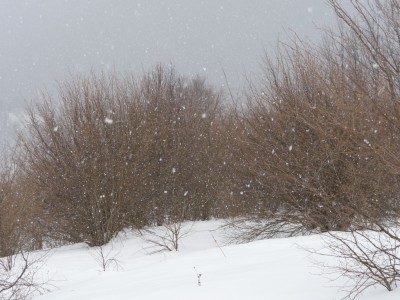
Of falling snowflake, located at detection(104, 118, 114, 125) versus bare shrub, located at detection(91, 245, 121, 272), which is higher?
falling snowflake, located at detection(104, 118, 114, 125)

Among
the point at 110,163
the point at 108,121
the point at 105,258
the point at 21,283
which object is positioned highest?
the point at 108,121

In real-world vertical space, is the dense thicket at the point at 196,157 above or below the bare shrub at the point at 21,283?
above

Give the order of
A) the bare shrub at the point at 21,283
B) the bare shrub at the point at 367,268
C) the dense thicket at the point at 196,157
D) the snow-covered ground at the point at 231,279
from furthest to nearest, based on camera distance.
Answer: the dense thicket at the point at 196,157 < the bare shrub at the point at 21,283 < the snow-covered ground at the point at 231,279 < the bare shrub at the point at 367,268

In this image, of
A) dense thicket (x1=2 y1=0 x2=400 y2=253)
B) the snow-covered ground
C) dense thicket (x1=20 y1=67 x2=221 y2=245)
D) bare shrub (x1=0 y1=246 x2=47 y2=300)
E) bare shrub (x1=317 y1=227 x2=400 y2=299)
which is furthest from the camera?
dense thicket (x1=20 y1=67 x2=221 y2=245)

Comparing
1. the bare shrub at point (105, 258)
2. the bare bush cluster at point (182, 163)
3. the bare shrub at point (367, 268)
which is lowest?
the bare shrub at point (367, 268)

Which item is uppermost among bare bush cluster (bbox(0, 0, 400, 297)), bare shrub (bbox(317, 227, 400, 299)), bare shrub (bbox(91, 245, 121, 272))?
bare bush cluster (bbox(0, 0, 400, 297))

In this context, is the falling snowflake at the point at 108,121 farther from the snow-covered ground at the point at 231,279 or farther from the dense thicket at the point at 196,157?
the snow-covered ground at the point at 231,279

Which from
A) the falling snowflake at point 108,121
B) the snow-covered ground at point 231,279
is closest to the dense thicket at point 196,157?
the falling snowflake at point 108,121

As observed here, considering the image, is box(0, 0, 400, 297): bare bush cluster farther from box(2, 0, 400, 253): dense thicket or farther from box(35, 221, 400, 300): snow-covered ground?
box(35, 221, 400, 300): snow-covered ground

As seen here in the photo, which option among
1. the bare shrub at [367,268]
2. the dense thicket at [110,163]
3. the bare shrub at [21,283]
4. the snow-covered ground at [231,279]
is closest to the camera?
the bare shrub at [367,268]

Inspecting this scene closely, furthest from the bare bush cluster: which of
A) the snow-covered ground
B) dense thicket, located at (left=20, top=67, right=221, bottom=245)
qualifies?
the snow-covered ground

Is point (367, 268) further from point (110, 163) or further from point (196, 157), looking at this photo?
point (196, 157)

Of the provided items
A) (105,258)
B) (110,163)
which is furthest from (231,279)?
(110,163)

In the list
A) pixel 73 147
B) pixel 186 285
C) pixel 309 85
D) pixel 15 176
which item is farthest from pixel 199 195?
pixel 186 285
